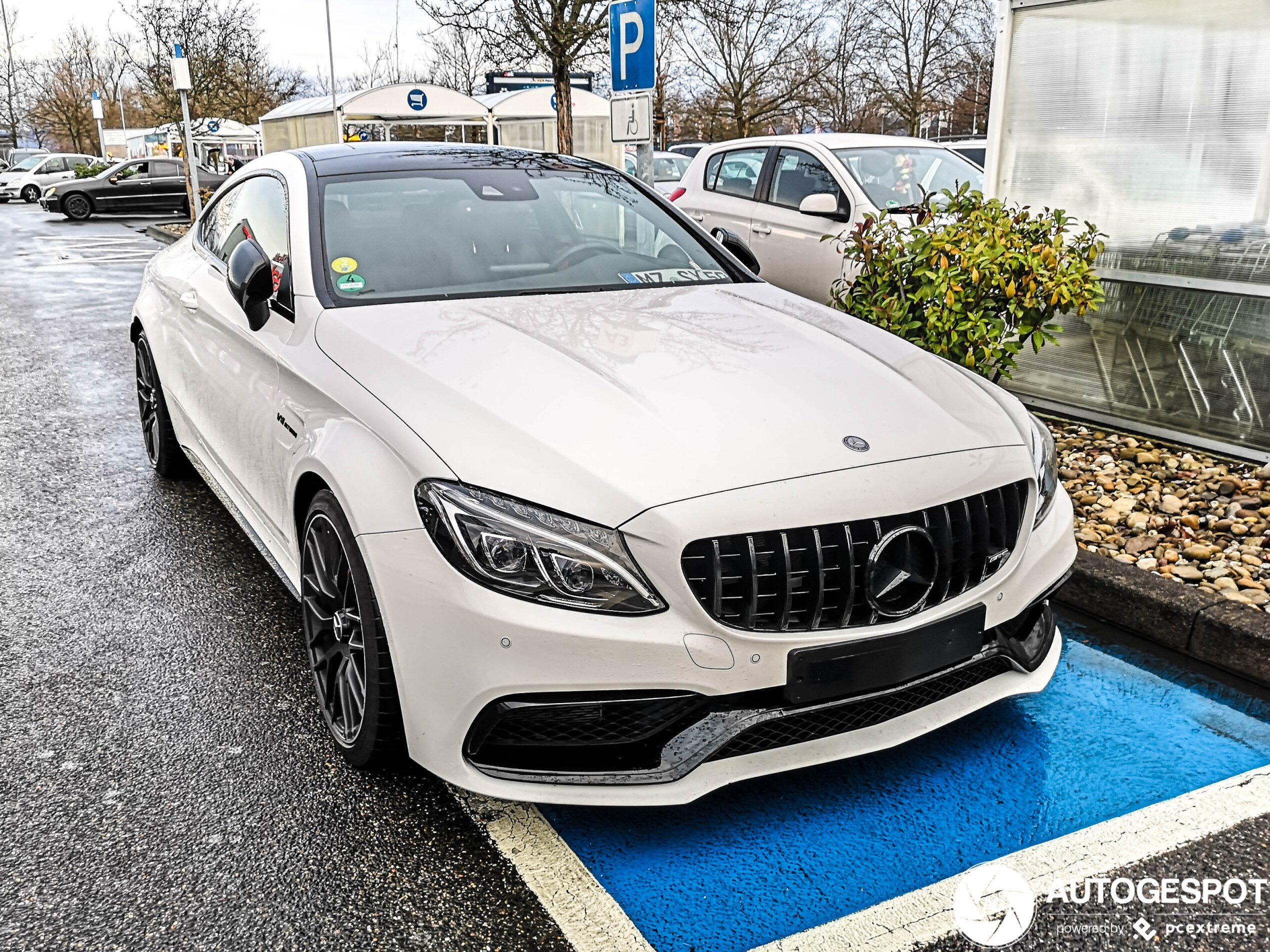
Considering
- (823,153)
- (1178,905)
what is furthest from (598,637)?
(823,153)

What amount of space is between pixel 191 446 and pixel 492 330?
217 centimetres

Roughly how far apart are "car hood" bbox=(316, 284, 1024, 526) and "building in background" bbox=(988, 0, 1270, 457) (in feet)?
8.79

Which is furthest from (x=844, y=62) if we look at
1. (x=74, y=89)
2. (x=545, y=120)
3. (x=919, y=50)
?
(x=74, y=89)

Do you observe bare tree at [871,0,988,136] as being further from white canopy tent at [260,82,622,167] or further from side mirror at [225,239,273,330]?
side mirror at [225,239,273,330]

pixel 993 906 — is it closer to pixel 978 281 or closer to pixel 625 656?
pixel 625 656

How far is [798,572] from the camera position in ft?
7.89

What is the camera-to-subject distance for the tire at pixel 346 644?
2.65 m

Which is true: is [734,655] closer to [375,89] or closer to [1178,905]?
[1178,905]

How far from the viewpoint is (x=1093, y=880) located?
8.21ft

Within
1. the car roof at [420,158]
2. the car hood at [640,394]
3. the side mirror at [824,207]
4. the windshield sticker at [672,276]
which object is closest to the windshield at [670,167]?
the side mirror at [824,207]

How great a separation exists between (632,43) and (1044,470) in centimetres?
478

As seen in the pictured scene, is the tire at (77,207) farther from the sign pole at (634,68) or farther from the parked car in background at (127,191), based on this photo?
the sign pole at (634,68)

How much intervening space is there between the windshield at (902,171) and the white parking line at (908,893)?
19.9ft

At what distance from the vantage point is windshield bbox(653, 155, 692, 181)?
19.3 metres
